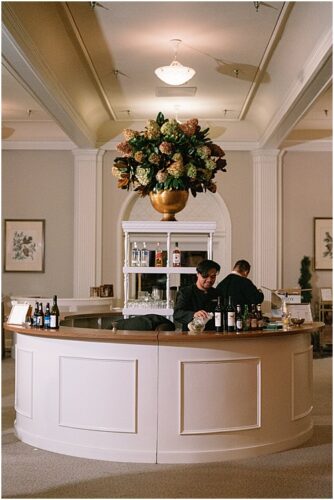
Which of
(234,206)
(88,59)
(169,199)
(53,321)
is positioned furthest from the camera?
(234,206)

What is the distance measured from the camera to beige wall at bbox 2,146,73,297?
39.1 feet

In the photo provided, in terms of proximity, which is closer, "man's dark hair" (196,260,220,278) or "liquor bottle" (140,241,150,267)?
A: "man's dark hair" (196,260,220,278)

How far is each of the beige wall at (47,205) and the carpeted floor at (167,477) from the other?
6.47 metres

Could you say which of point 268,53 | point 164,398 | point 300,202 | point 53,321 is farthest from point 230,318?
point 300,202

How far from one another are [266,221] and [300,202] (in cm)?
78

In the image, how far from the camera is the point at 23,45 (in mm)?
6168

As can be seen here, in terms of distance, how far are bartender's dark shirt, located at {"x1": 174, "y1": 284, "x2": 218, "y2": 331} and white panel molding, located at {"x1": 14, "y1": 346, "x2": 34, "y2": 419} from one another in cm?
128

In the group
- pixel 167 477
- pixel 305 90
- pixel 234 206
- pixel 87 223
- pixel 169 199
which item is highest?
pixel 305 90

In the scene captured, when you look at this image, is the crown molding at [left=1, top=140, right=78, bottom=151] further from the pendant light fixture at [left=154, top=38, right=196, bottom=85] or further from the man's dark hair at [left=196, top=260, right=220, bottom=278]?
the man's dark hair at [left=196, top=260, right=220, bottom=278]

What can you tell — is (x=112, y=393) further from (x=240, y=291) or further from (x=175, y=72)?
(x=175, y=72)

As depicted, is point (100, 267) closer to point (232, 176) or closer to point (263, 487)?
point (232, 176)

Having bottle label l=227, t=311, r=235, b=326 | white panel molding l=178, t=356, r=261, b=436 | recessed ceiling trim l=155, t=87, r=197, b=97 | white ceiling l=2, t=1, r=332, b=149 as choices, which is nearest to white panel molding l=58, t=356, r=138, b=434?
white panel molding l=178, t=356, r=261, b=436

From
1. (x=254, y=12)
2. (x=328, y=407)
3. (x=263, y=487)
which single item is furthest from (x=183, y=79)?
(x=263, y=487)

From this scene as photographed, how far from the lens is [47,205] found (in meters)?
11.9
